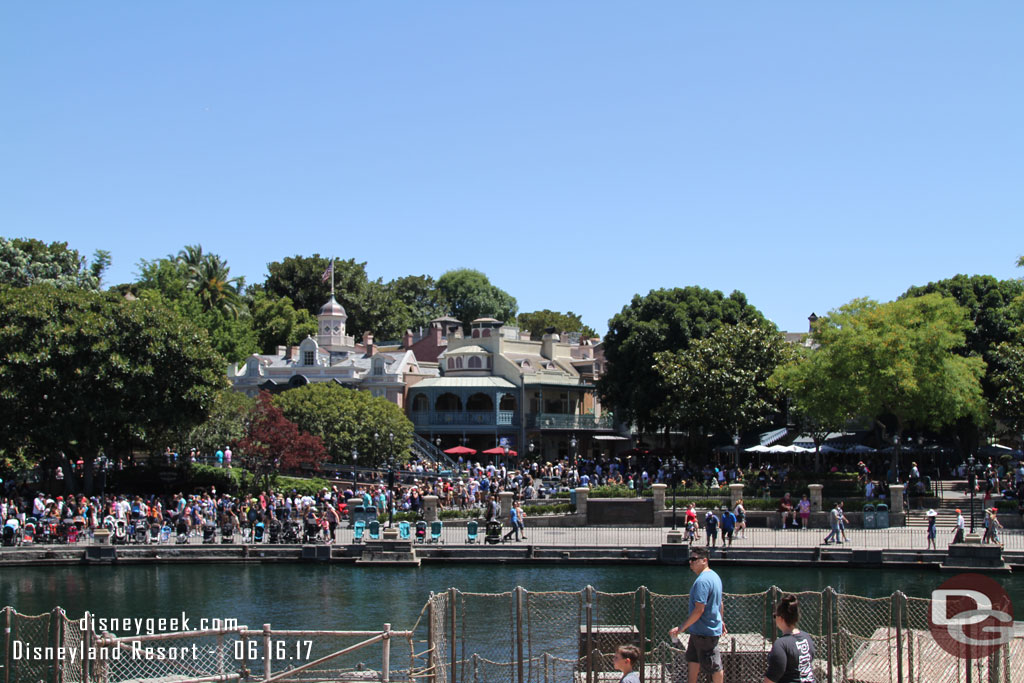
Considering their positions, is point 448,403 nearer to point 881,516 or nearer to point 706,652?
point 881,516

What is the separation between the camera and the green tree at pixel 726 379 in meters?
52.3

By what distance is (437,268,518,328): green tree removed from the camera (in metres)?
104

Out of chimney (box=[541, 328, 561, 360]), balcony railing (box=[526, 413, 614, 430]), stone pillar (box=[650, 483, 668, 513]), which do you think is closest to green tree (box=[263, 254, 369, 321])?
chimney (box=[541, 328, 561, 360])

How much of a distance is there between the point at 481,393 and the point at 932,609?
51.0 m

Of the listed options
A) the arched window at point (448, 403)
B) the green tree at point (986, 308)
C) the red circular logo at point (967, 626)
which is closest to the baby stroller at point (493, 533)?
the red circular logo at point (967, 626)

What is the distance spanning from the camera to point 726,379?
172 ft

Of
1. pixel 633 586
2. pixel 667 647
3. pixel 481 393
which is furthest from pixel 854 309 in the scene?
pixel 667 647

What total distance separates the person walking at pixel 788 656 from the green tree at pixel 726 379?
42.1m

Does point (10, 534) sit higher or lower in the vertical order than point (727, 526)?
lower

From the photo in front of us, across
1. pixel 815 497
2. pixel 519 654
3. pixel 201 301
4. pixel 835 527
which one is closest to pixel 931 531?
pixel 835 527

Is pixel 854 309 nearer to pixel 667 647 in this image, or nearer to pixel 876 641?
pixel 876 641

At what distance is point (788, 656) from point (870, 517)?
31315mm

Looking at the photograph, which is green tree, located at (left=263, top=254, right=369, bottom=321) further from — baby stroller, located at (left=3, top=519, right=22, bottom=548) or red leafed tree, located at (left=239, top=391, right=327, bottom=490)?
baby stroller, located at (left=3, top=519, right=22, bottom=548)

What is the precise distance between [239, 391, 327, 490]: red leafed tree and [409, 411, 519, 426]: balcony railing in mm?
16926
